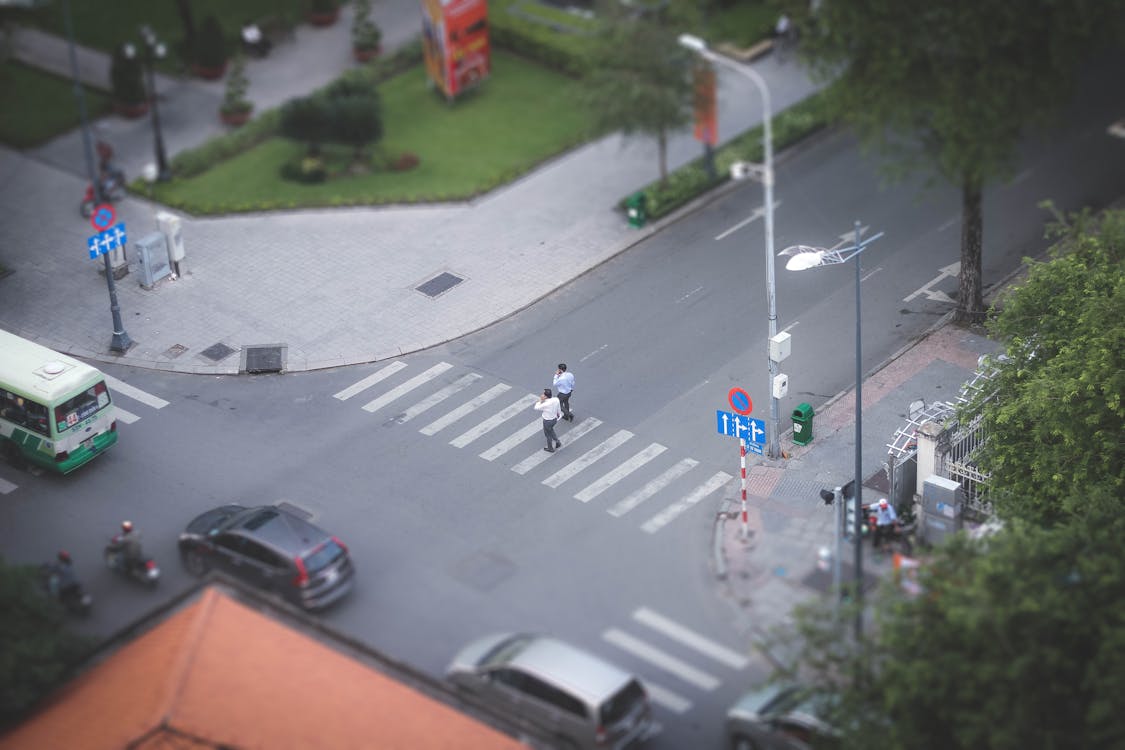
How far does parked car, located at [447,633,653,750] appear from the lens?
2611 centimetres

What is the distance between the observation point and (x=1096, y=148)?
48688mm

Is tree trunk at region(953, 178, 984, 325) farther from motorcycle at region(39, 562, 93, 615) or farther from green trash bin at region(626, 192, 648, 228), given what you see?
motorcycle at region(39, 562, 93, 615)

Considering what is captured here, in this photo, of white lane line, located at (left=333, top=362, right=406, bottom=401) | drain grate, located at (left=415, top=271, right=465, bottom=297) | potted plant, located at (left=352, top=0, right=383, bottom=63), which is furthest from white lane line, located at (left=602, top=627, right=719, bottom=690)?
potted plant, located at (left=352, top=0, right=383, bottom=63)

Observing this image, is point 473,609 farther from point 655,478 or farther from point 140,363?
point 140,363

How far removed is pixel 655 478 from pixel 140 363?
47.4ft

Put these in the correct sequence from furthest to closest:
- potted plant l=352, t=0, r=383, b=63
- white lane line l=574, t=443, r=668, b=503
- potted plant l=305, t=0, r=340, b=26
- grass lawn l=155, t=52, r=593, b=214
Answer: potted plant l=305, t=0, r=340, b=26 → potted plant l=352, t=0, r=383, b=63 → grass lawn l=155, t=52, r=593, b=214 → white lane line l=574, t=443, r=668, b=503

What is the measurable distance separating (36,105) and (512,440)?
26.9 metres

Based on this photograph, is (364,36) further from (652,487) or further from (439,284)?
(652,487)

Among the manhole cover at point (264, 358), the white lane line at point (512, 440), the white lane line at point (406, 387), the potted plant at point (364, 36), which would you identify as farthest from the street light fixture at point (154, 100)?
the white lane line at point (512, 440)

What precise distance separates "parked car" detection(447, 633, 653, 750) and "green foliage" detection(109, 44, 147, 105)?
31.7 meters

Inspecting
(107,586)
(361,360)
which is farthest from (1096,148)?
(107,586)

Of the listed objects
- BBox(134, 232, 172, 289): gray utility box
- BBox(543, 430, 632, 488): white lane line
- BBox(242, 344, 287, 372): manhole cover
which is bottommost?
BBox(543, 430, 632, 488): white lane line

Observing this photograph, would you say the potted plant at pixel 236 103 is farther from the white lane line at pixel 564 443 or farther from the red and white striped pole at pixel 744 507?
the red and white striped pole at pixel 744 507

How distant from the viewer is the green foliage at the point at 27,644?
A: 87.0 ft
